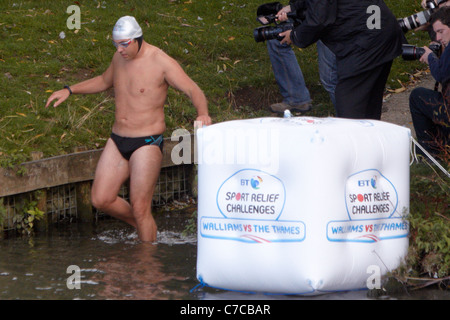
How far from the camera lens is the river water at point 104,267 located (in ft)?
17.7

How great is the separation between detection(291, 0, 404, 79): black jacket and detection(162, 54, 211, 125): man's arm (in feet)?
3.29

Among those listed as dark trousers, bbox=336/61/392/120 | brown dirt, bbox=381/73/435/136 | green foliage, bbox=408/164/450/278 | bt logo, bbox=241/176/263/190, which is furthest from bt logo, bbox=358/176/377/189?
brown dirt, bbox=381/73/435/136

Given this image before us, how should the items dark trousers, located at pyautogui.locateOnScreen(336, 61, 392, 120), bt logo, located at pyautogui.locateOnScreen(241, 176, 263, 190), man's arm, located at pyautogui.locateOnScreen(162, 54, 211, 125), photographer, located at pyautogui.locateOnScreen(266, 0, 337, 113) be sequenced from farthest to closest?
photographer, located at pyautogui.locateOnScreen(266, 0, 337, 113) < dark trousers, located at pyautogui.locateOnScreen(336, 61, 392, 120) < man's arm, located at pyautogui.locateOnScreen(162, 54, 211, 125) < bt logo, located at pyautogui.locateOnScreen(241, 176, 263, 190)

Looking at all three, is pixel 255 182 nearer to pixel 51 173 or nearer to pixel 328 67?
pixel 328 67

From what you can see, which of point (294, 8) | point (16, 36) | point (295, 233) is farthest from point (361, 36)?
point (16, 36)

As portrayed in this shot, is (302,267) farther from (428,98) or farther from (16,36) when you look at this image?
(16,36)

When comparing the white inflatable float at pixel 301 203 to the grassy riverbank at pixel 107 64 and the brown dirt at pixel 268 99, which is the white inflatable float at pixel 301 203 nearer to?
the grassy riverbank at pixel 107 64

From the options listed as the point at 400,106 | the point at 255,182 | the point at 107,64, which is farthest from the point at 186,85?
the point at 400,106

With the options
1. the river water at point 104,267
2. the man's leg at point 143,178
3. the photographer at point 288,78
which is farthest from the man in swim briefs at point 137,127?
the photographer at point 288,78

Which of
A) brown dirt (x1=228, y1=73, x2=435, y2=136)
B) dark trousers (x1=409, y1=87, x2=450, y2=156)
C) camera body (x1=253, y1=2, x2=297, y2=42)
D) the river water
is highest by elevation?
camera body (x1=253, y1=2, x2=297, y2=42)

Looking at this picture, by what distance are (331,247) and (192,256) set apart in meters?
1.91

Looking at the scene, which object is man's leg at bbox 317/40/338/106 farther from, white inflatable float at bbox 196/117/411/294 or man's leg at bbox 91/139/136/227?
white inflatable float at bbox 196/117/411/294

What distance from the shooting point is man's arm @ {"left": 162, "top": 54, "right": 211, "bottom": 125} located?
20.7 feet

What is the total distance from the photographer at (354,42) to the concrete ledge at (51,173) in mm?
2233
